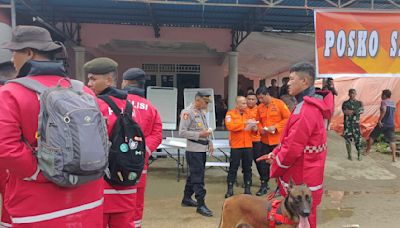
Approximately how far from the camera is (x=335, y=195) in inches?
270

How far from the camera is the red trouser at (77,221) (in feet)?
6.41

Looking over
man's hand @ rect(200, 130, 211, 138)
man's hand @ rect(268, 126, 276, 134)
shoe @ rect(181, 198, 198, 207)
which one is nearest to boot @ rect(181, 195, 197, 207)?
shoe @ rect(181, 198, 198, 207)

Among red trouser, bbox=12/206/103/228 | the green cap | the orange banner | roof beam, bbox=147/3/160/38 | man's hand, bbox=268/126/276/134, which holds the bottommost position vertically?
man's hand, bbox=268/126/276/134

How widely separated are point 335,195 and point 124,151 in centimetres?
523

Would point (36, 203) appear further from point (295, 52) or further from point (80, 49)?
point (295, 52)

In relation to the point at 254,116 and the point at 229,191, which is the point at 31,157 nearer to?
the point at 229,191

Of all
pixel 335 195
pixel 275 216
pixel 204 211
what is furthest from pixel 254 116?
pixel 275 216

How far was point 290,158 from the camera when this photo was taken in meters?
3.23

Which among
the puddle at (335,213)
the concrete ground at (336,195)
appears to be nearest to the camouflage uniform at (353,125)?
the concrete ground at (336,195)

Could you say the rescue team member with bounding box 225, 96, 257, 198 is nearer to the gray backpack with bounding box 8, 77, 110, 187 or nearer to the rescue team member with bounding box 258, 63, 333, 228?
the rescue team member with bounding box 258, 63, 333, 228

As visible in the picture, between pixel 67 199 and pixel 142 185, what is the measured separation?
61.4 inches

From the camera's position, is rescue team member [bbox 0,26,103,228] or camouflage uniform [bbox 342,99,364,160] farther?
camouflage uniform [bbox 342,99,364,160]

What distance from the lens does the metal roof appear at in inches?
328

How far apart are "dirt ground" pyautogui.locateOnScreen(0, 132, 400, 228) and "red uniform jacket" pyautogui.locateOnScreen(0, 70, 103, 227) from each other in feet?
10.4
